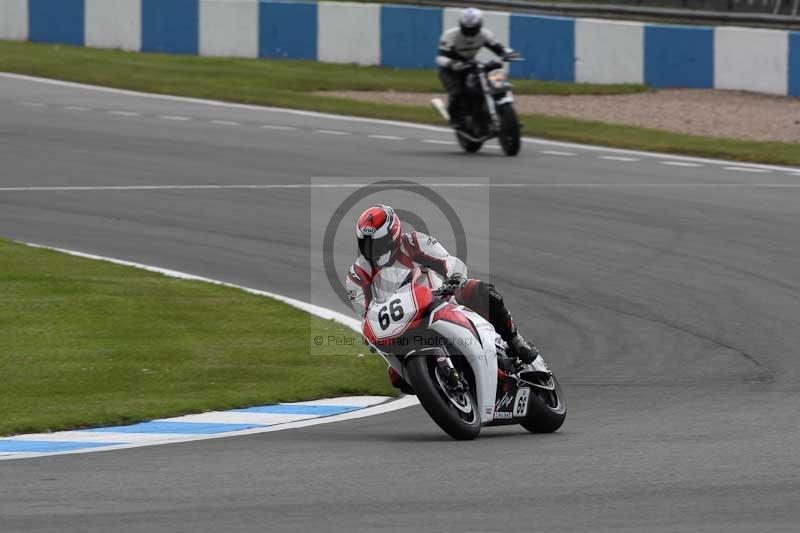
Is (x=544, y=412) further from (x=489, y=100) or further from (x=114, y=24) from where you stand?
(x=114, y=24)

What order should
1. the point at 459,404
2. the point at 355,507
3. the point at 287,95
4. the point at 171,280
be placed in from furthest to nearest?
the point at 287,95, the point at 171,280, the point at 459,404, the point at 355,507

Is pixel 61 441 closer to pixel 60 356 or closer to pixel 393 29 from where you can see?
pixel 60 356

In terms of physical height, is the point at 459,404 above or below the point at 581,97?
below

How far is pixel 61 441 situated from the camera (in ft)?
28.4

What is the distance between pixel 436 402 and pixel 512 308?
4.45m

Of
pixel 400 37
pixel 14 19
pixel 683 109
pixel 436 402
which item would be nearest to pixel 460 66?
pixel 683 109

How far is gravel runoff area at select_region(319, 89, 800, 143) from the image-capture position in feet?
73.5

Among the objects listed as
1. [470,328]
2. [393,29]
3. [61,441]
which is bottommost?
[61,441]

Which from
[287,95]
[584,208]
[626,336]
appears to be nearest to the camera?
[626,336]

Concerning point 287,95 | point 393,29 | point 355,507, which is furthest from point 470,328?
point 393,29

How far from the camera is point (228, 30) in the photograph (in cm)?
2953

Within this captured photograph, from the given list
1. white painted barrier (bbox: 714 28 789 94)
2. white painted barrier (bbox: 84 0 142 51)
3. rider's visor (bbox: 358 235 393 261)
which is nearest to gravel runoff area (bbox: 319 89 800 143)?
white painted barrier (bbox: 714 28 789 94)

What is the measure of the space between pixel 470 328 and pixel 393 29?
68.0 feet

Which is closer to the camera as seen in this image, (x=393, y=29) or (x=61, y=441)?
(x=61, y=441)
